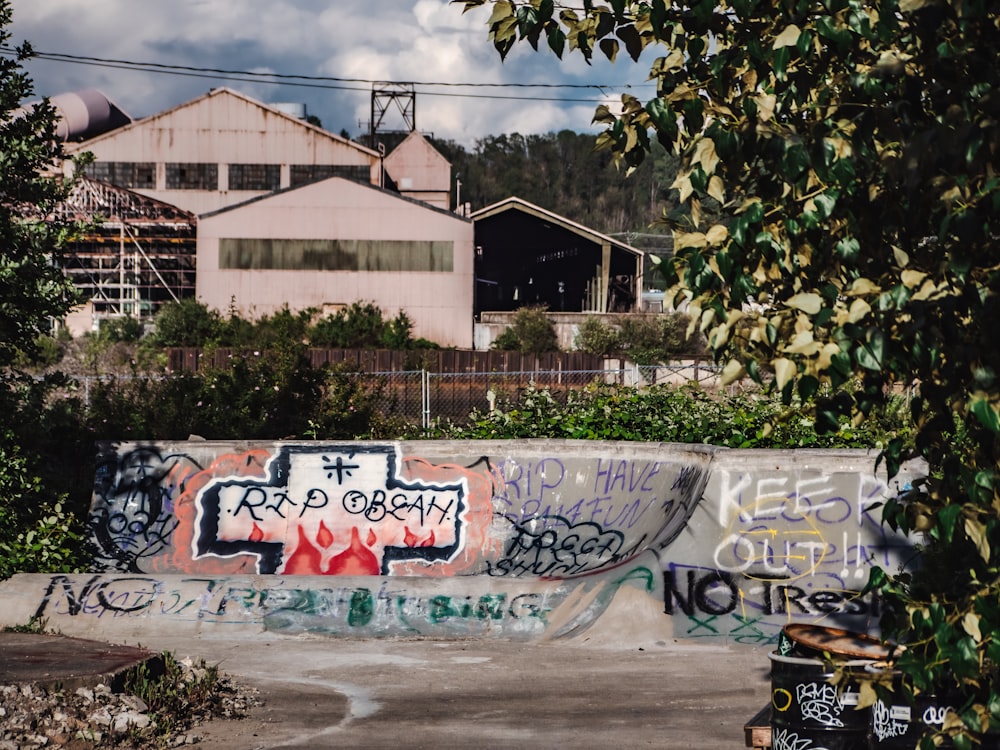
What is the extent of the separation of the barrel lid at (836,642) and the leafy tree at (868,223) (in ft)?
7.67

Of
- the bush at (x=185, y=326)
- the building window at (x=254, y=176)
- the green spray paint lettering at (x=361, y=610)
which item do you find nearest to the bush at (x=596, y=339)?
the bush at (x=185, y=326)

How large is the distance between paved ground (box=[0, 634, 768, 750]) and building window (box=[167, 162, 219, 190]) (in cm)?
4666

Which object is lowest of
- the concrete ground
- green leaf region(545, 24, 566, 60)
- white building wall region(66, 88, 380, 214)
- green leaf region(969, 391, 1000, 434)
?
the concrete ground

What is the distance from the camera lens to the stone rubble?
8.32 m

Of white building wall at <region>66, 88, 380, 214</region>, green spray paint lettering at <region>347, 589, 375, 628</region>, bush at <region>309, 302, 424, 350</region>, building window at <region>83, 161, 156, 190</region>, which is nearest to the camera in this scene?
green spray paint lettering at <region>347, 589, 375, 628</region>

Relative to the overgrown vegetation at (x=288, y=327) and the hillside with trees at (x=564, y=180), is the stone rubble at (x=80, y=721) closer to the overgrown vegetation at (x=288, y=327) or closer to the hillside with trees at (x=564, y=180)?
the overgrown vegetation at (x=288, y=327)

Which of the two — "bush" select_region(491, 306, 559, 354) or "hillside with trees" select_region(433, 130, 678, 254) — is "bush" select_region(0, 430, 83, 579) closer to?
"bush" select_region(491, 306, 559, 354)

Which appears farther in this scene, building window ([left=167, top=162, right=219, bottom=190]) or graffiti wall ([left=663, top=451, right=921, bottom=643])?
building window ([left=167, top=162, right=219, bottom=190])

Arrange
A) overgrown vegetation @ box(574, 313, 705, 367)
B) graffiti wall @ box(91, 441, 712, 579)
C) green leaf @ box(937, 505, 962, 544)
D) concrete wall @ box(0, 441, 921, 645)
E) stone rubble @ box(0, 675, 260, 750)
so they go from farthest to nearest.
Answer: overgrown vegetation @ box(574, 313, 705, 367) → graffiti wall @ box(91, 441, 712, 579) → concrete wall @ box(0, 441, 921, 645) → stone rubble @ box(0, 675, 260, 750) → green leaf @ box(937, 505, 962, 544)

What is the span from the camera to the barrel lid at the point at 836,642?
6848 millimetres

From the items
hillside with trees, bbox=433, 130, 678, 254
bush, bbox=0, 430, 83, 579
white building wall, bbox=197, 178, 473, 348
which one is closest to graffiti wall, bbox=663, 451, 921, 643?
bush, bbox=0, 430, 83, 579

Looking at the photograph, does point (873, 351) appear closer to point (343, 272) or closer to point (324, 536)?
point (324, 536)

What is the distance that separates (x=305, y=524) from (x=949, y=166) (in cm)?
1315

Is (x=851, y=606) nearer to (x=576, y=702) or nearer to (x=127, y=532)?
(x=576, y=702)
